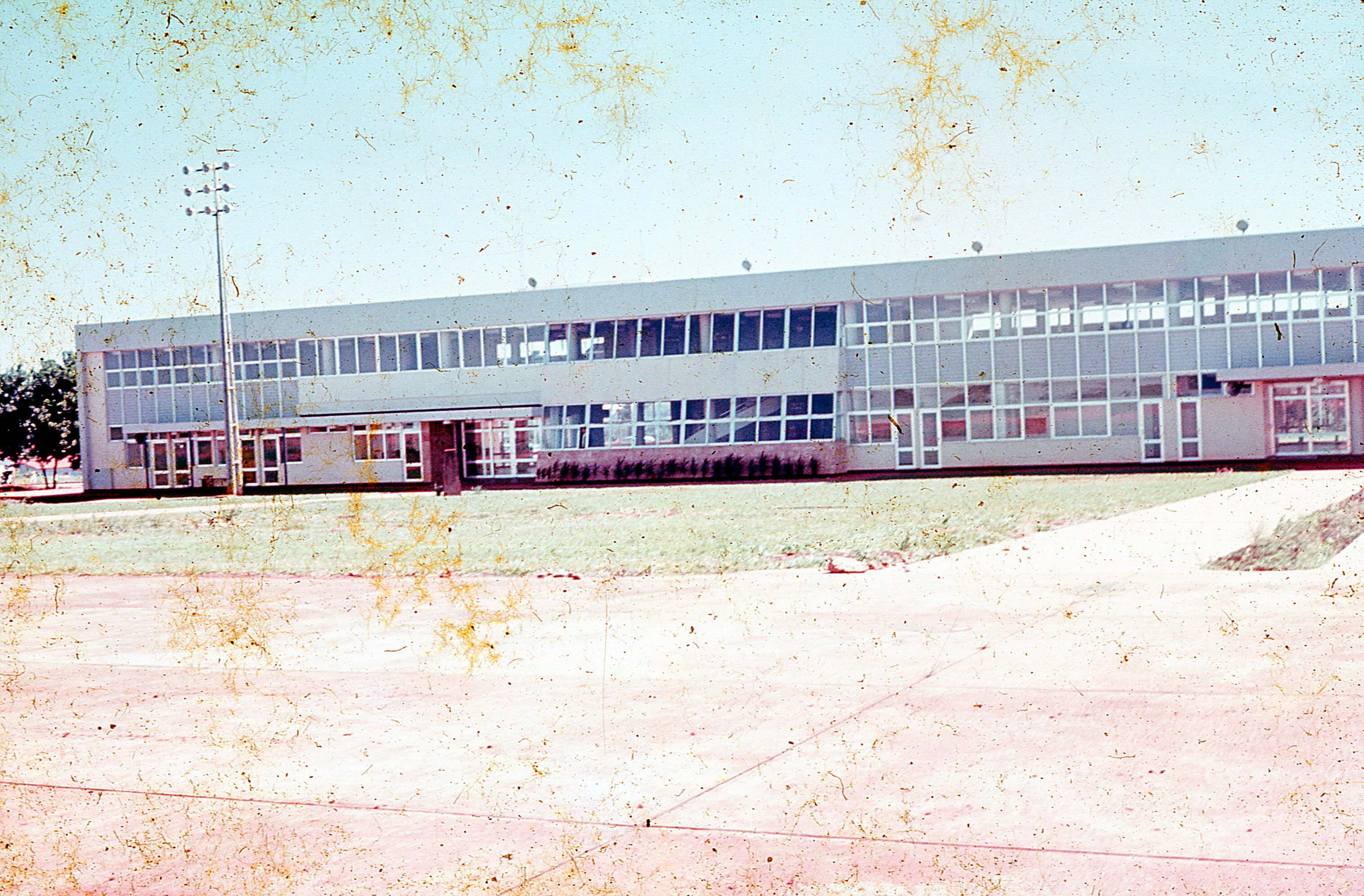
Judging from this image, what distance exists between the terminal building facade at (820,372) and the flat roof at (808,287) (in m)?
0.07

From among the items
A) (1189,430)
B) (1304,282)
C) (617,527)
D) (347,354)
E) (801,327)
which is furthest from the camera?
(347,354)

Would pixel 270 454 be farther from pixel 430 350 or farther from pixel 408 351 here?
pixel 430 350

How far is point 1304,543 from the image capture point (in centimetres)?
1011

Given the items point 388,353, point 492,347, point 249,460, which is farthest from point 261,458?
point 492,347

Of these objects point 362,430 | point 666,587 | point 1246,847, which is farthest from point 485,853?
point 362,430

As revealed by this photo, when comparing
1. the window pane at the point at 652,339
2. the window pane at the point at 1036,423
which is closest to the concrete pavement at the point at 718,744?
the window pane at the point at 1036,423

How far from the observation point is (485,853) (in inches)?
155

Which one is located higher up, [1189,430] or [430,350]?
[430,350]

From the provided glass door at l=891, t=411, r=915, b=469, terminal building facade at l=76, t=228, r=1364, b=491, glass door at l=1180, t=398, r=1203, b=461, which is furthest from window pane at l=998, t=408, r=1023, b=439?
glass door at l=1180, t=398, r=1203, b=461

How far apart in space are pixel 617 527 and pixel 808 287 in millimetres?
13030

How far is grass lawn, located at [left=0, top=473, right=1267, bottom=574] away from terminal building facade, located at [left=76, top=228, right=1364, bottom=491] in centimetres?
245

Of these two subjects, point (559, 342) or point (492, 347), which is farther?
point (492, 347)

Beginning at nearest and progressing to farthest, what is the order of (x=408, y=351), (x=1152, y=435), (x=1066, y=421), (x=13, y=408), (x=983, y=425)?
(x=1066, y=421) < (x=1152, y=435) < (x=983, y=425) < (x=408, y=351) < (x=13, y=408)

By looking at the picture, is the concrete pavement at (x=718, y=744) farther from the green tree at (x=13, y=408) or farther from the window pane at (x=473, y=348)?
the green tree at (x=13, y=408)
